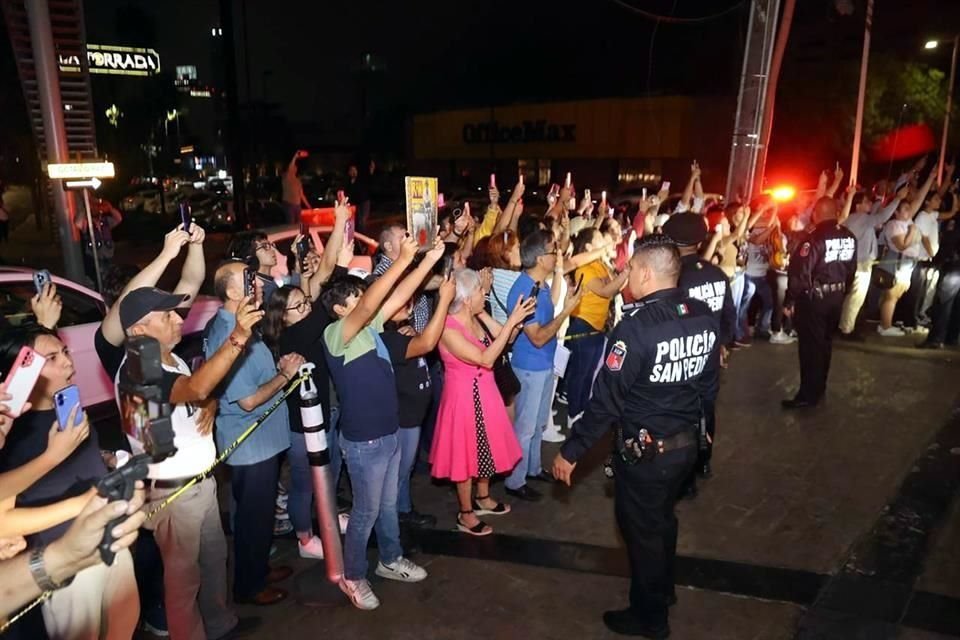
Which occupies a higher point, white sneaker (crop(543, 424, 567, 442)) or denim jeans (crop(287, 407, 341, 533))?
denim jeans (crop(287, 407, 341, 533))

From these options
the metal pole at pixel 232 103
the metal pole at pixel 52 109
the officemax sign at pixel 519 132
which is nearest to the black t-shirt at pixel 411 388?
the metal pole at pixel 52 109

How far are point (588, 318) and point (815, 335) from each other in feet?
8.42

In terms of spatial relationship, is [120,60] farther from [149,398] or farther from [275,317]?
[149,398]

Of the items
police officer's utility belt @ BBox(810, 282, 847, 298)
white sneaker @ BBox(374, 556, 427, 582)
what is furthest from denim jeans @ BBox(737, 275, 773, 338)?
white sneaker @ BBox(374, 556, 427, 582)

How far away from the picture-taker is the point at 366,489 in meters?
4.14

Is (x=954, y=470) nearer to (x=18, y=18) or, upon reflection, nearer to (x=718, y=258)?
(x=718, y=258)

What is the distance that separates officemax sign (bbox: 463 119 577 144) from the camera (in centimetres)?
3862

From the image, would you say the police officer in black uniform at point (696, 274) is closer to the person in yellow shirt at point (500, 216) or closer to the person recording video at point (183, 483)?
the person in yellow shirt at point (500, 216)

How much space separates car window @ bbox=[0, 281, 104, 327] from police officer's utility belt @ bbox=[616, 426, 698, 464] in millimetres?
5273

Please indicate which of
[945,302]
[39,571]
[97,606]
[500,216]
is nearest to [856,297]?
[945,302]

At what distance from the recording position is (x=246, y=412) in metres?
3.96

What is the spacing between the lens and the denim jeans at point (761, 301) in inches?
378

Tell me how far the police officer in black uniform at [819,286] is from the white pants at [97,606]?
6.41m

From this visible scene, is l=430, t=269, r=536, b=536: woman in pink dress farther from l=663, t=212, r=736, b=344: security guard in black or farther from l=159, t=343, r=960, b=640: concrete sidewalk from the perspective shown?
l=663, t=212, r=736, b=344: security guard in black
